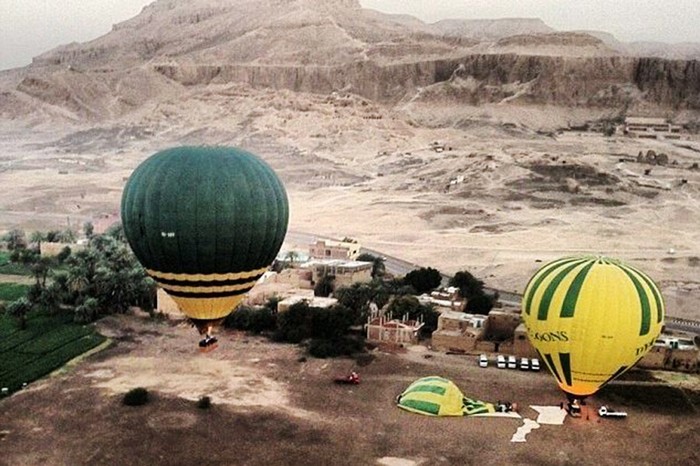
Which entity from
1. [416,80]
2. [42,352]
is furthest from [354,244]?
[416,80]

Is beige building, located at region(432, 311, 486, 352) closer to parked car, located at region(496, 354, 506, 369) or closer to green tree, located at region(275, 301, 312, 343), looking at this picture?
parked car, located at region(496, 354, 506, 369)

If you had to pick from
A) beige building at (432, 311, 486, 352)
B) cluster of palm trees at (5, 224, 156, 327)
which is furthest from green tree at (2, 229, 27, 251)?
beige building at (432, 311, 486, 352)

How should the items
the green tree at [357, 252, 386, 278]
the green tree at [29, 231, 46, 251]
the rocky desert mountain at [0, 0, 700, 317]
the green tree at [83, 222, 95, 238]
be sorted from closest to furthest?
the green tree at [357, 252, 386, 278], the green tree at [29, 231, 46, 251], the green tree at [83, 222, 95, 238], the rocky desert mountain at [0, 0, 700, 317]

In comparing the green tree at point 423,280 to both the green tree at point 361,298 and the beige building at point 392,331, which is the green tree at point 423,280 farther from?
the beige building at point 392,331

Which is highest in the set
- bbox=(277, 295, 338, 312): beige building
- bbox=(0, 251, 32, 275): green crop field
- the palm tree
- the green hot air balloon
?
the green hot air balloon

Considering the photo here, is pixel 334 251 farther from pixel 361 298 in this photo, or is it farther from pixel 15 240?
pixel 15 240

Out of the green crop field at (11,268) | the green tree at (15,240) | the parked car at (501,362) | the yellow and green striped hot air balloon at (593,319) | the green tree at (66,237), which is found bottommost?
the green crop field at (11,268)

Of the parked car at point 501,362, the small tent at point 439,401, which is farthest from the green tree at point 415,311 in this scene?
the small tent at point 439,401
